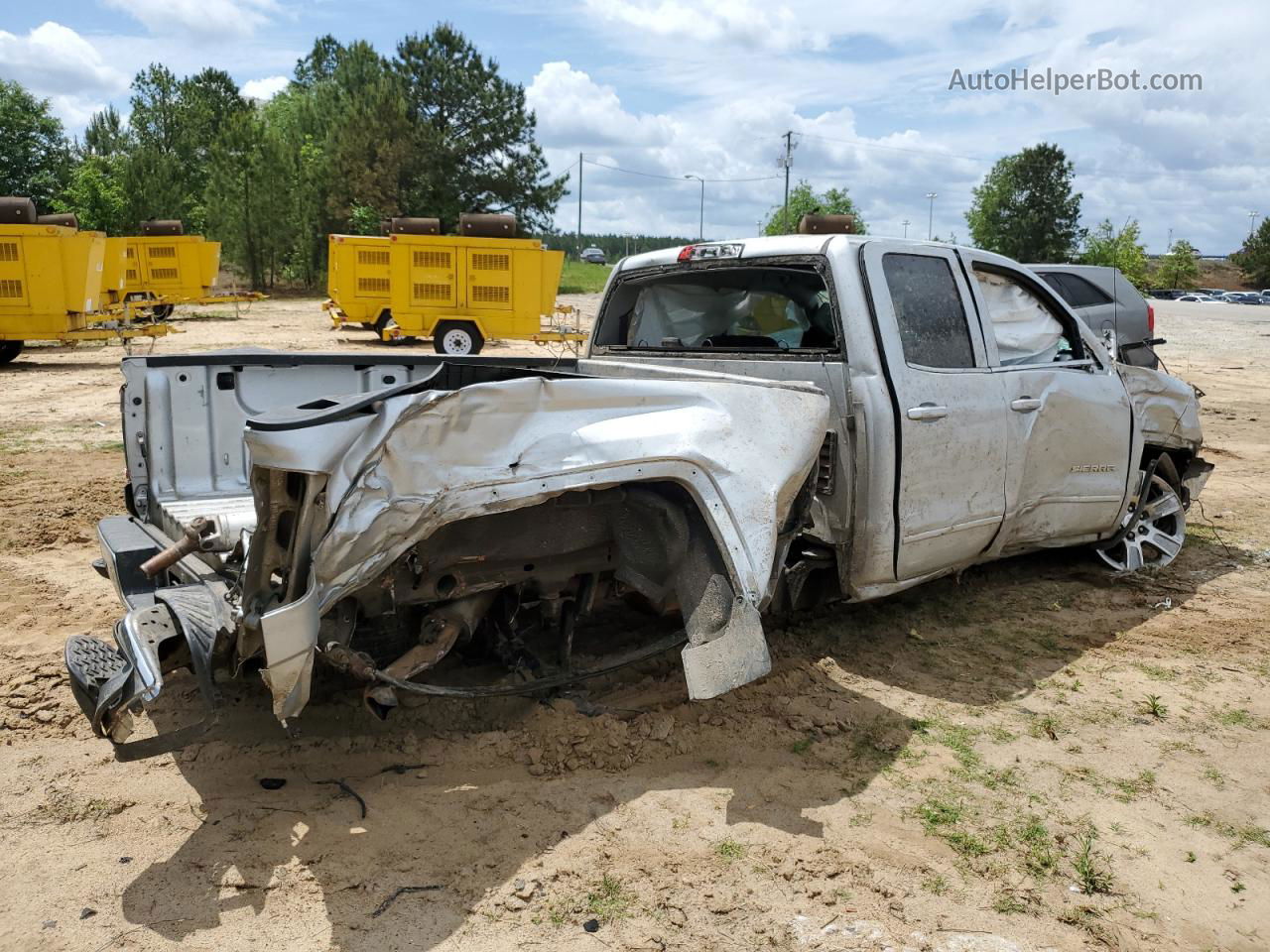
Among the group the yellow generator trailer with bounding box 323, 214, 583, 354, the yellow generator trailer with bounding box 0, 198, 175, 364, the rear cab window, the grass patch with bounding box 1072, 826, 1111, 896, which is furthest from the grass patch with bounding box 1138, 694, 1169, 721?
the yellow generator trailer with bounding box 0, 198, 175, 364

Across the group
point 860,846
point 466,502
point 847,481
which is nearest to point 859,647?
point 847,481

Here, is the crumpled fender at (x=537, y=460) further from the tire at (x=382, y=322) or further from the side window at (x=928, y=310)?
the tire at (x=382, y=322)

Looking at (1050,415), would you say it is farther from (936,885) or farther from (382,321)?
(382,321)

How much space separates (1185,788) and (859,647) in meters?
1.57

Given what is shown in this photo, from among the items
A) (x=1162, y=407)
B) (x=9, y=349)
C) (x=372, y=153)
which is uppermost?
(x=372, y=153)

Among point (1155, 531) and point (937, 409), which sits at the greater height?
point (937, 409)

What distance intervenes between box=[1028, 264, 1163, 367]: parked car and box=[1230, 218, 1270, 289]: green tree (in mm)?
81843

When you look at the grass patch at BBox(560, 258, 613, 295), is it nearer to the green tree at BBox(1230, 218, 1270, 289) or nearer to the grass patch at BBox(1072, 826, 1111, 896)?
the grass patch at BBox(1072, 826, 1111, 896)

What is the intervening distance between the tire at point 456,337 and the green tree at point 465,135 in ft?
62.6

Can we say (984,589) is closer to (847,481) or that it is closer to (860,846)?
(847,481)

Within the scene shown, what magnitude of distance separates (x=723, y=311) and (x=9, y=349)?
16.6m

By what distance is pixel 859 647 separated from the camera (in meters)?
4.89

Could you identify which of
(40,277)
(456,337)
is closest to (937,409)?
(456,337)

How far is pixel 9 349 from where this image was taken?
1733 cm
